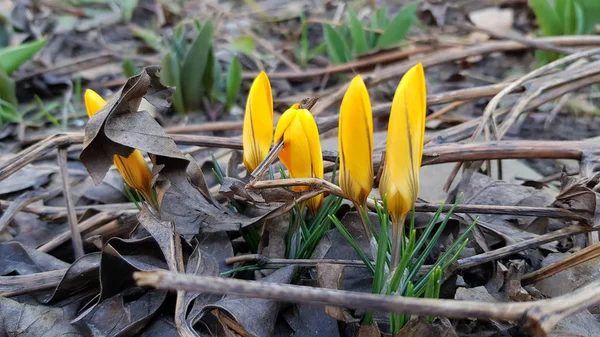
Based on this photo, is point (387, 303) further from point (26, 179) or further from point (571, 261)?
point (26, 179)

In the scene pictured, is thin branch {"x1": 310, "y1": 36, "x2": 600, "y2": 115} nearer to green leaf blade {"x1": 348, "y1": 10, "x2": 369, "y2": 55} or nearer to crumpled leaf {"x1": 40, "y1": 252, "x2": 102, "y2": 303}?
green leaf blade {"x1": 348, "y1": 10, "x2": 369, "y2": 55}

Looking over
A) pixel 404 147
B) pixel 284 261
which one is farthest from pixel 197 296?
pixel 404 147

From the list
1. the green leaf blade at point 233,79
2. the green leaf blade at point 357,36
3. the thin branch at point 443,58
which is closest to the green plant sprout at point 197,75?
the green leaf blade at point 233,79

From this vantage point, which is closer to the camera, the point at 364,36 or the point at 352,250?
the point at 352,250

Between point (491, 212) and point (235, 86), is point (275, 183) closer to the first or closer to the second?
point (491, 212)

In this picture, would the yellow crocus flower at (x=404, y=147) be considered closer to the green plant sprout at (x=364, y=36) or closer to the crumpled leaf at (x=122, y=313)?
the crumpled leaf at (x=122, y=313)
